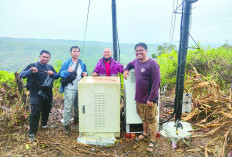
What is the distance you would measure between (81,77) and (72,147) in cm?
140

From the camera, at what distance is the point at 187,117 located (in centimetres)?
400

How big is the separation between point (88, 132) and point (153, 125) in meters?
1.28

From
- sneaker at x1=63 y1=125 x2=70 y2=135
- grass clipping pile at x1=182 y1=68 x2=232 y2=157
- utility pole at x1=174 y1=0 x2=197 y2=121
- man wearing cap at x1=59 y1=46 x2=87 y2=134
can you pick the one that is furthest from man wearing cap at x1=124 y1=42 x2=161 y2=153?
sneaker at x1=63 y1=125 x2=70 y2=135

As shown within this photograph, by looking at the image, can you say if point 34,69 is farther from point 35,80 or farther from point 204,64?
point 204,64

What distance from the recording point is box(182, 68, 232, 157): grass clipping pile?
2.94 metres

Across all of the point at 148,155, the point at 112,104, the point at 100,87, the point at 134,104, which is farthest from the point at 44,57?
the point at 148,155

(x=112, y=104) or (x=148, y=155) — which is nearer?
(x=148, y=155)

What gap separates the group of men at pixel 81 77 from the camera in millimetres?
2857

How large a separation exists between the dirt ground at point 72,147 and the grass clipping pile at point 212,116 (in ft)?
0.41

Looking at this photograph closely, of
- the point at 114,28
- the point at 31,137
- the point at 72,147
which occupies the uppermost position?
the point at 114,28

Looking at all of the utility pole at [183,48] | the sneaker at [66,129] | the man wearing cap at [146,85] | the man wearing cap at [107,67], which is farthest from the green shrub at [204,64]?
the sneaker at [66,129]

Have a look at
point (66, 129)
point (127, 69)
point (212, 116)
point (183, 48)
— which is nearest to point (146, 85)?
point (127, 69)

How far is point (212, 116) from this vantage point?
396cm

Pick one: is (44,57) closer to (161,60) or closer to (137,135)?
(137,135)
